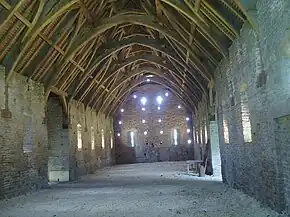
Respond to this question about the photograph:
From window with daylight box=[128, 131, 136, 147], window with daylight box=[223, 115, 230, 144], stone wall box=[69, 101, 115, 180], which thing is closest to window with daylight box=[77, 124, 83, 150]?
stone wall box=[69, 101, 115, 180]

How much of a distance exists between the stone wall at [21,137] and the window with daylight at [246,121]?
7.22 m

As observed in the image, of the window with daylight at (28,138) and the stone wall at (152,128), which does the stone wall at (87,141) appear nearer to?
the stone wall at (152,128)

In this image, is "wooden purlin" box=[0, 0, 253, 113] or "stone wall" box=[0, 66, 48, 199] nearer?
"wooden purlin" box=[0, 0, 253, 113]

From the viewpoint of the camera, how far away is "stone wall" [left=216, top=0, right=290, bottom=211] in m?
6.46

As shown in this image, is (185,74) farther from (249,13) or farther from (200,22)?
(249,13)

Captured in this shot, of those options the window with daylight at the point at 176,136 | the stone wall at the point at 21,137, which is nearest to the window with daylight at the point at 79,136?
the stone wall at the point at 21,137

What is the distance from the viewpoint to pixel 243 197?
9.62m

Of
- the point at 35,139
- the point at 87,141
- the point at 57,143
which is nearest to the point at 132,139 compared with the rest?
the point at 87,141

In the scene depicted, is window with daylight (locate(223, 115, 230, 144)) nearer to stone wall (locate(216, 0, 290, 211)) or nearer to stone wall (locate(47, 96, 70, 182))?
stone wall (locate(216, 0, 290, 211))

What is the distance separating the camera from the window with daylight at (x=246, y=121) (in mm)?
9703

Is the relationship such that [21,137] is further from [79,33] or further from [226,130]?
[226,130]

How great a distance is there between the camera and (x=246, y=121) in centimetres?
994

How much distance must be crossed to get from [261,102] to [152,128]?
23652 mm

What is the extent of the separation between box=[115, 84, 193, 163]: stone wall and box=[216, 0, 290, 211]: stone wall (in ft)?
61.8
